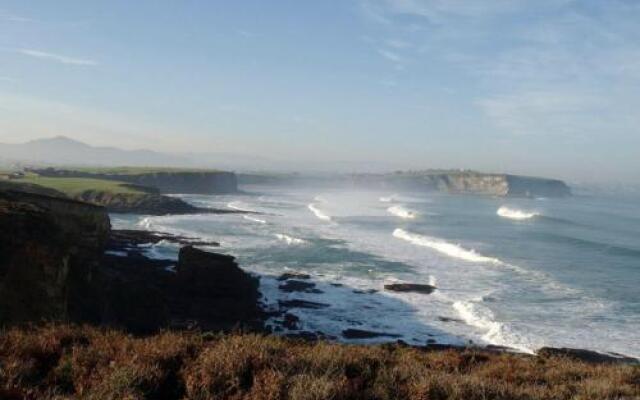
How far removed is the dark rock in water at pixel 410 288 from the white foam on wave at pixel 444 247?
1164 centimetres

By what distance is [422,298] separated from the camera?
Result: 30.9 metres

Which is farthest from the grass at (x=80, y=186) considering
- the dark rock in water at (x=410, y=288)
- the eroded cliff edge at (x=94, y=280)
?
the dark rock in water at (x=410, y=288)

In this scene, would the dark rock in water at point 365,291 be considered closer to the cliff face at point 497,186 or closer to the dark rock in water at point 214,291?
the dark rock in water at point 214,291

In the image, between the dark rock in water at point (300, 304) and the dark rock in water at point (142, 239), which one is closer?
the dark rock in water at point (300, 304)

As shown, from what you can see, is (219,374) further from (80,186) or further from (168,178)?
(168,178)

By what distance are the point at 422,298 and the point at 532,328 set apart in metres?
6.51

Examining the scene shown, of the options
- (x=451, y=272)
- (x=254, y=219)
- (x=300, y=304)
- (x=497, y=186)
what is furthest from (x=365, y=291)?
(x=497, y=186)

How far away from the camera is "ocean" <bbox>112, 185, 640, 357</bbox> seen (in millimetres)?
25734

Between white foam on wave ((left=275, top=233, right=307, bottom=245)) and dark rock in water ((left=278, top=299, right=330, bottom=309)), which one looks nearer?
dark rock in water ((left=278, top=299, right=330, bottom=309))

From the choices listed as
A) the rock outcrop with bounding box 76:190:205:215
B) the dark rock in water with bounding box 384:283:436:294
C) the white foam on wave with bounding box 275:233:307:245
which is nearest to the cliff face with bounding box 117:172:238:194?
the rock outcrop with bounding box 76:190:205:215

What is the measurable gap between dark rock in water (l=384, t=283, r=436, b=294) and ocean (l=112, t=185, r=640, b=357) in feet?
2.14

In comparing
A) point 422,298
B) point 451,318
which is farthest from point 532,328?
point 422,298

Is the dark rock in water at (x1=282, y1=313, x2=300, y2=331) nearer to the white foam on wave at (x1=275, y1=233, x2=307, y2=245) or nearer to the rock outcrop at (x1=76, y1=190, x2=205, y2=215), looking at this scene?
the white foam on wave at (x1=275, y1=233, x2=307, y2=245)

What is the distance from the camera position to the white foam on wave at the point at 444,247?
1745 inches
